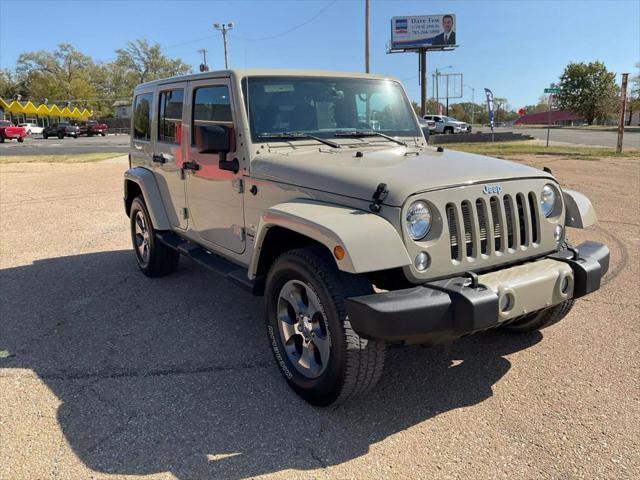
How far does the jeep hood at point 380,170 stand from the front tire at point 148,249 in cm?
221

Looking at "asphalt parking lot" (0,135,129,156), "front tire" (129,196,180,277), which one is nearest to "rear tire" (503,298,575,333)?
"front tire" (129,196,180,277)

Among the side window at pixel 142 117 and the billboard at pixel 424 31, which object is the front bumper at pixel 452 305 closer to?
the side window at pixel 142 117

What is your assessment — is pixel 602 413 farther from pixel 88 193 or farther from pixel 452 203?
pixel 88 193

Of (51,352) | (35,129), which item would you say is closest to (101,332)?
(51,352)

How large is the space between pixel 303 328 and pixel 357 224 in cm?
81

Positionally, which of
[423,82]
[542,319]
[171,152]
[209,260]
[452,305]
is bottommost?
[542,319]

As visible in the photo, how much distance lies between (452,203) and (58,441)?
95.9 inches

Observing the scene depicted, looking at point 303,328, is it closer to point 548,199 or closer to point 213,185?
point 213,185

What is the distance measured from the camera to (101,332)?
13.5 feet

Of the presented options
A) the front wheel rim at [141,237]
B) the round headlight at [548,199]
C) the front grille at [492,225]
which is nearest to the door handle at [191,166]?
the front wheel rim at [141,237]

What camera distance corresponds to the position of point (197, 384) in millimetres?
3297

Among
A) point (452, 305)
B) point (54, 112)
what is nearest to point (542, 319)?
point (452, 305)

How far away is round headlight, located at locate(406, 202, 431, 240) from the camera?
2.71m

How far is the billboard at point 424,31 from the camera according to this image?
1601 inches
